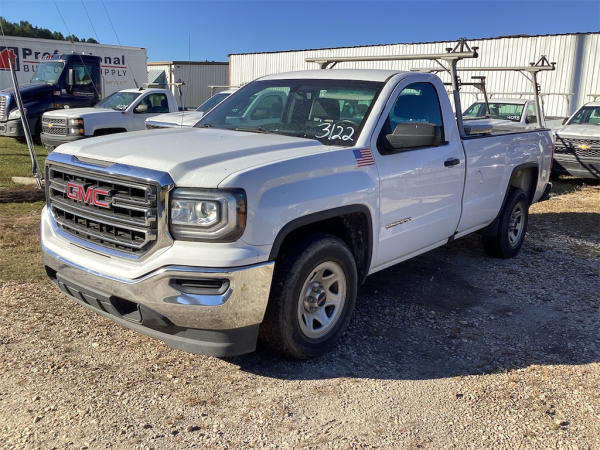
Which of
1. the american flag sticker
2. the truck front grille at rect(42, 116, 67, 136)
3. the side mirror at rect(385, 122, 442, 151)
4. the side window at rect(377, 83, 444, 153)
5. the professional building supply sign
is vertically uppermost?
the professional building supply sign

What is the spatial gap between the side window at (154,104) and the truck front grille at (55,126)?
174cm

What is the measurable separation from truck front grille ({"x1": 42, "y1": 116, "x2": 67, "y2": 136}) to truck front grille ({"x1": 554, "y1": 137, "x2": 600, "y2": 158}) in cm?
1085

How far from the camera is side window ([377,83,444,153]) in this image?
4279mm

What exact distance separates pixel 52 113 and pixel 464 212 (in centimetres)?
Result: 1117

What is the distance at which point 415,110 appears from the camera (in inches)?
185

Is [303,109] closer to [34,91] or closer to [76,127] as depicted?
[76,127]

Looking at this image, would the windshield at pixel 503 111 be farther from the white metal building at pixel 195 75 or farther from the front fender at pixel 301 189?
the white metal building at pixel 195 75

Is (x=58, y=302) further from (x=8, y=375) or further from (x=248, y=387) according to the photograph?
(x=248, y=387)

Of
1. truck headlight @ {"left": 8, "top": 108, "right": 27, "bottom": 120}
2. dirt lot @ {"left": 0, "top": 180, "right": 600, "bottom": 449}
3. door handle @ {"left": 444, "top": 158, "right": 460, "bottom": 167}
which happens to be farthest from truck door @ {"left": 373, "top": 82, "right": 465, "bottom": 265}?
truck headlight @ {"left": 8, "top": 108, "right": 27, "bottom": 120}

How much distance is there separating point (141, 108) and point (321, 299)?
11.2 metres

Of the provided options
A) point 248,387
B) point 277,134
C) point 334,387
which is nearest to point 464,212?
point 277,134

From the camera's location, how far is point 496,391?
11.8ft

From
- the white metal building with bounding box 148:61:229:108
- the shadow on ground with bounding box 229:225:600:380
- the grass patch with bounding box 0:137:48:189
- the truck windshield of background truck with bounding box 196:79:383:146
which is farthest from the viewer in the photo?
the white metal building with bounding box 148:61:229:108

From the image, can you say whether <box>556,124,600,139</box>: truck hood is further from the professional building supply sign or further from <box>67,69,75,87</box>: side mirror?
the professional building supply sign
